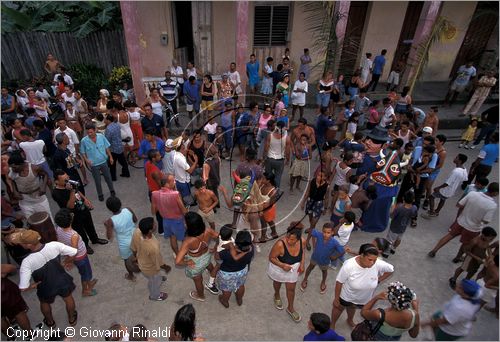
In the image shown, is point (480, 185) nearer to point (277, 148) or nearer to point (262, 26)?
point (277, 148)

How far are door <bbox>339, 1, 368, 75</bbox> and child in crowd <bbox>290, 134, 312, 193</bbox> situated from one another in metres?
6.33

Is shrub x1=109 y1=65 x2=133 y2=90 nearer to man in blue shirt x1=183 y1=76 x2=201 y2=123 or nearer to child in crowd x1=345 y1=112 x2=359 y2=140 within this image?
man in blue shirt x1=183 y1=76 x2=201 y2=123

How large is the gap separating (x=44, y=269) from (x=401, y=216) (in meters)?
5.31

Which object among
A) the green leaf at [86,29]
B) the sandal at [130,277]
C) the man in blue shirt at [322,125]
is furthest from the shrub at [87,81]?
the sandal at [130,277]

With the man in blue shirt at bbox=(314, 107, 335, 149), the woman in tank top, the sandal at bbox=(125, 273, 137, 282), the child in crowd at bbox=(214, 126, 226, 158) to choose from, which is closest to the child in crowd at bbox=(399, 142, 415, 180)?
the man in blue shirt at bbox=(314, 107, 335, 149)

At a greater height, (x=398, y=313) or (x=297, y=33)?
(x=297, y=33)

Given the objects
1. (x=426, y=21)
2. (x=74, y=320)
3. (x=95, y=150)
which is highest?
(x=426, y=21)

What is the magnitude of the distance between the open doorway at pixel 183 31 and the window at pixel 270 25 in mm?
2234

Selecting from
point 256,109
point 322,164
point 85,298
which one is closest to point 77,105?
point 256,109

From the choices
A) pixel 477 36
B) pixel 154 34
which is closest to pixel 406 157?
pixel 154 34

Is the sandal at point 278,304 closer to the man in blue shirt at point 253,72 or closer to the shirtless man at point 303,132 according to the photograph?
the shirtless man at point 303,132

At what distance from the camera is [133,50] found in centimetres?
1016

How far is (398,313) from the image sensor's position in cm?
390

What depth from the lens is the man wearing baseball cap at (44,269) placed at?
4234 millimetres
